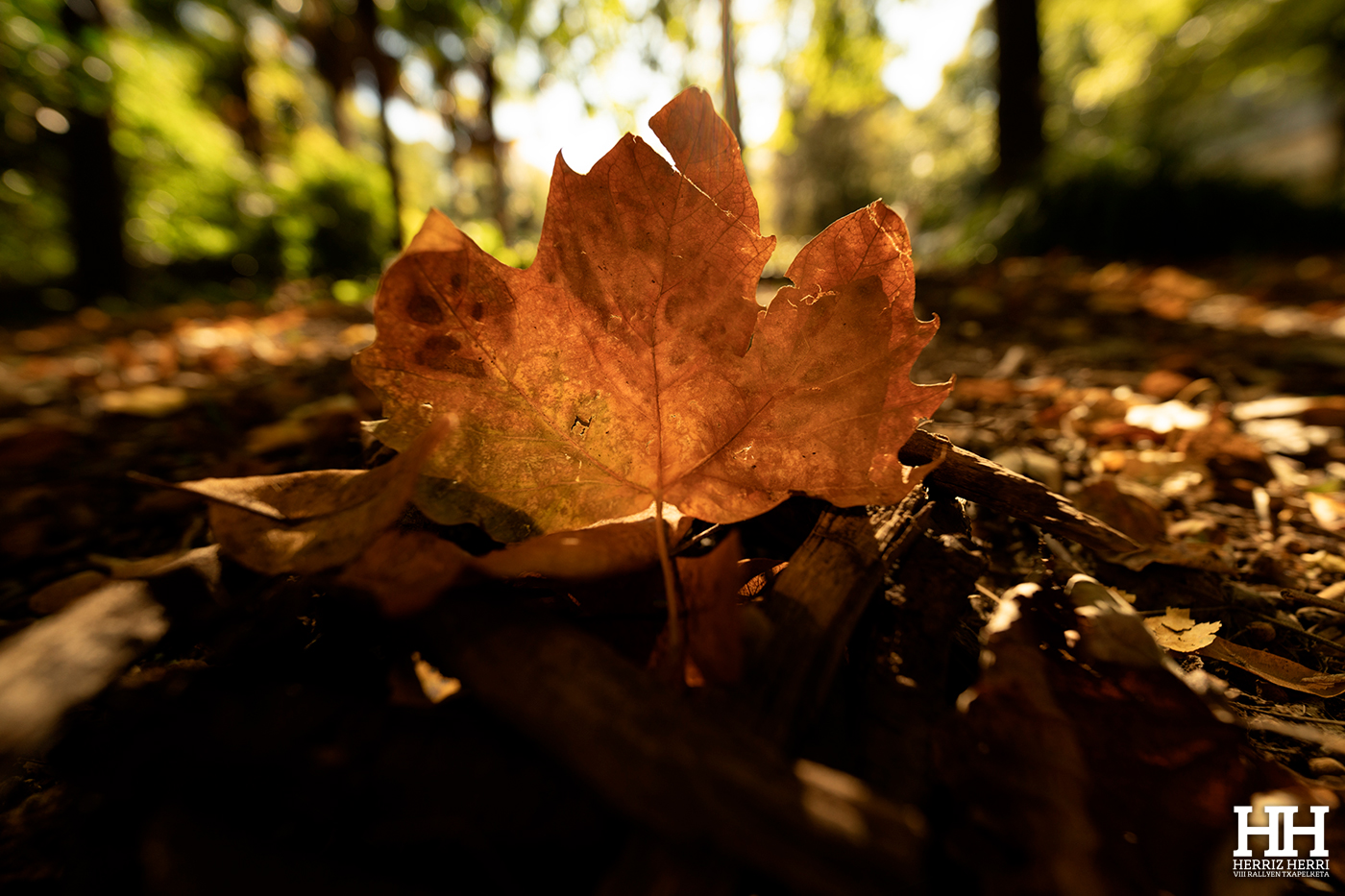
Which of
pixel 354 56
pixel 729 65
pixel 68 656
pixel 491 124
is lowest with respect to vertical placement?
pixel 68 656

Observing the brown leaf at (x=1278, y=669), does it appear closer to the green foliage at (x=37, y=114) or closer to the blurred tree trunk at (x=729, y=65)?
the blurred tree trunk at (x=729, y=65)

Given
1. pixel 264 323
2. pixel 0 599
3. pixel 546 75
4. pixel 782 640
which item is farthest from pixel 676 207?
pixel 546 75

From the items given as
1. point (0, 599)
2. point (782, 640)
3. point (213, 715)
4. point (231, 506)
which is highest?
point (782, 640)

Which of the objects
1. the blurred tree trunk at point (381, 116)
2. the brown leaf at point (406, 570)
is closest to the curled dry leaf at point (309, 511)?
the brown leaf at point (406, 570)

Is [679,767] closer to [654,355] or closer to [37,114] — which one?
[654,355]

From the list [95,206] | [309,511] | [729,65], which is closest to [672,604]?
[309,511]

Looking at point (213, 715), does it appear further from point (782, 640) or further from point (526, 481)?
point (782, 640)
